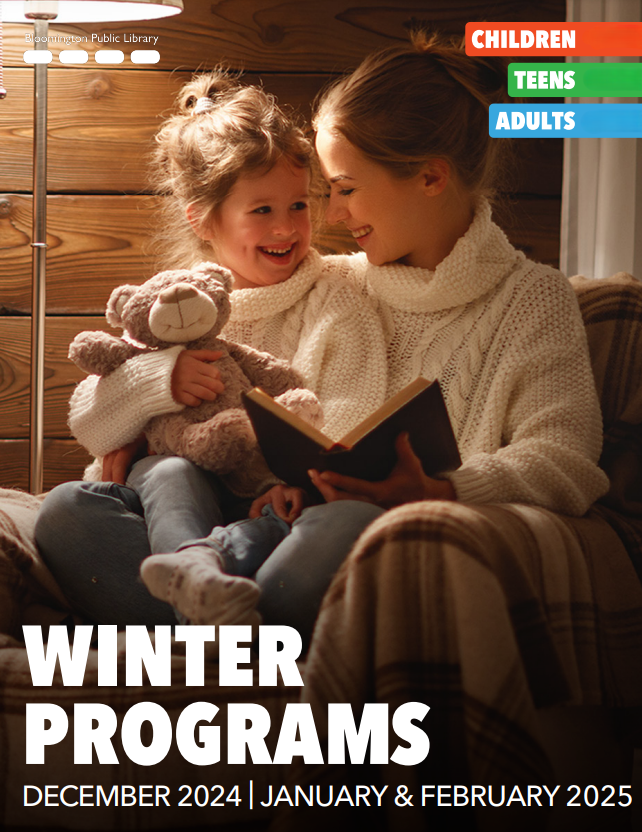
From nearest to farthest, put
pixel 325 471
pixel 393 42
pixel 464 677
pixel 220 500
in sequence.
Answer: pixel 464 677 → pixel 325 471 → pixel 220 500 → pixel 393 42

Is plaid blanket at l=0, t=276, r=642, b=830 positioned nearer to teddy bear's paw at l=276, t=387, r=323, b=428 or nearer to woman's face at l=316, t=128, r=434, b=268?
teddy bear's paw at l=276, t=387, r=323, b=428

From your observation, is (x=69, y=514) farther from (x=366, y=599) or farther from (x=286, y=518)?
(x=366, y=599)

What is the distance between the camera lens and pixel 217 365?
119 centimetres

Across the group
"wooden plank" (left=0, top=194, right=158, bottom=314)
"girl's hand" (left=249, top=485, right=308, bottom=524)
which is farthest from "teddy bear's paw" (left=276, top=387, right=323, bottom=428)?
"wooden plank" (left=0, top=194, right=158, bottom=314)

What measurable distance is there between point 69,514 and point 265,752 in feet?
1.30

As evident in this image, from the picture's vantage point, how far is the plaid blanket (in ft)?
2.41

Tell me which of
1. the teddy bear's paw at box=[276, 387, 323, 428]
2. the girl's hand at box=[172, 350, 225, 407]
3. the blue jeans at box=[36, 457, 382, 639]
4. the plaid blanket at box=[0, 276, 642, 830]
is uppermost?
the girl's hand at box=[172, 350, 225, 407]

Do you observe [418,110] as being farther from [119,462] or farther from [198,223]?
[119,462]

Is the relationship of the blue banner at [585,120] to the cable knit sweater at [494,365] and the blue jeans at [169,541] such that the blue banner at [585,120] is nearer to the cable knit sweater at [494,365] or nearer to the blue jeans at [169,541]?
the cable knit sweater at [494,365]

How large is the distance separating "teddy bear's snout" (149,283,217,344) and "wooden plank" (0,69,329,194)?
1.91 ft

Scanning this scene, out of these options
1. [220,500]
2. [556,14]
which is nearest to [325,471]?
[220,500]

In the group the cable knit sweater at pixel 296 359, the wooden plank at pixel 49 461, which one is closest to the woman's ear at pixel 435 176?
the cable knit sweater at pixel 296 359

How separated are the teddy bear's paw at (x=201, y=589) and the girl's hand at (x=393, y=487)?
20 centimetres

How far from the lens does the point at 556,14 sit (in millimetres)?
1592
